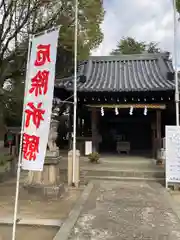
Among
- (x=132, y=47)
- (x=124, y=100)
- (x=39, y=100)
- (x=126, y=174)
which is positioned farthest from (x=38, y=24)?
(x=132, y=47)

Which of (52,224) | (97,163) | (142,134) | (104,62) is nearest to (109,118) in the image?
(142,134)

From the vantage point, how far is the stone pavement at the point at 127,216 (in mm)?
4352

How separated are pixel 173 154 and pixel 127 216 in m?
3.15

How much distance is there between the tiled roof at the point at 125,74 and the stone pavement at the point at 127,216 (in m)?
5.51

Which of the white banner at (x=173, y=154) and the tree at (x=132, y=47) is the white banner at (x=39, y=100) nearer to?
the white banner at (x=173, y=154)

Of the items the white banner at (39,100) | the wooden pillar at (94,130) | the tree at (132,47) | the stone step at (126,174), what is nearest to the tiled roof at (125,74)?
the wooden pillar at (94,130)

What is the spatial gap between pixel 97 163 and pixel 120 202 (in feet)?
16.0

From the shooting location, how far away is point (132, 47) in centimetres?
3228

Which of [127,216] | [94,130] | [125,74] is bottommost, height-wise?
[127,216]

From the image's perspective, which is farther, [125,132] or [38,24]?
[125,132]

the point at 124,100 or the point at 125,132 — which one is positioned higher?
Result: the point at 124,100

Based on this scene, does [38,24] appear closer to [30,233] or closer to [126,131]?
[126,131]

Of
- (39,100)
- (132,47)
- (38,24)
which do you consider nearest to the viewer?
(39,100)

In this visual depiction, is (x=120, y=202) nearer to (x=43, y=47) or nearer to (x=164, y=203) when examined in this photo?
(x=164, y=203)
